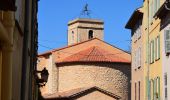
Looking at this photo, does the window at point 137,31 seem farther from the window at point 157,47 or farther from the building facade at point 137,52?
the window at point 157,47

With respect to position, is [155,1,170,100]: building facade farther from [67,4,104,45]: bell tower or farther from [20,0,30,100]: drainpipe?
[67,4,104,45]: bell tower

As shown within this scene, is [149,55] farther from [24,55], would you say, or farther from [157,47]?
[24,55]

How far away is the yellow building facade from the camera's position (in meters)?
28.4

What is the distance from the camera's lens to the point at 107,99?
60.6 m

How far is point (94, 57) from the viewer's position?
63969mm

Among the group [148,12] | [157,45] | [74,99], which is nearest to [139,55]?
[148,12]

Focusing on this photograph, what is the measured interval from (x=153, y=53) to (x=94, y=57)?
3341cm

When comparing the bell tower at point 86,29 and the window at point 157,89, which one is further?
the bell tower at point 86,29

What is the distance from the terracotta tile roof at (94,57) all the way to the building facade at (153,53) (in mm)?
24654

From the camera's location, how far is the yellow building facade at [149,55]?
2842 centimetres

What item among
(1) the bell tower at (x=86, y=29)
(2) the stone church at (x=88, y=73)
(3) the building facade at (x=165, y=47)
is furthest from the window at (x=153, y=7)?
(1) the bell tower at (x=86, y=29)

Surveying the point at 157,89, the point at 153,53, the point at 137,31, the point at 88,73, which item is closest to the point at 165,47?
the point at 157,89

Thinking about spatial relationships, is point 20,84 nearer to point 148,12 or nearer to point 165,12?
point 165,12

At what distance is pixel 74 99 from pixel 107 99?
4130mm
